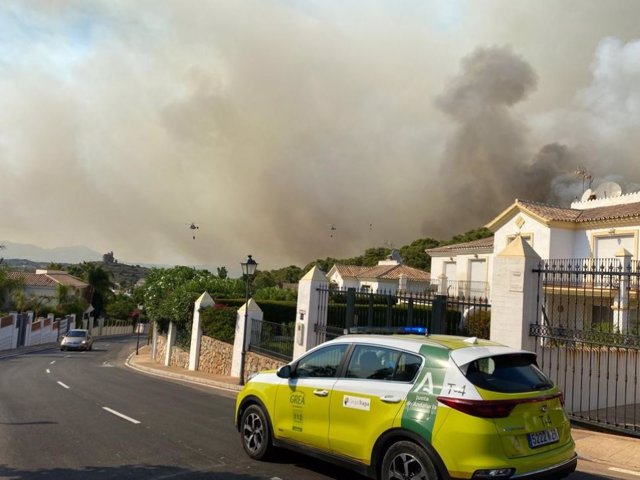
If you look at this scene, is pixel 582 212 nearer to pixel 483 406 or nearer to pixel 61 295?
pixel 483 406

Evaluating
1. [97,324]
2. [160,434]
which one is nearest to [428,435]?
[160,434]

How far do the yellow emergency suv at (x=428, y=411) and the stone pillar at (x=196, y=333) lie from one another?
666 inches

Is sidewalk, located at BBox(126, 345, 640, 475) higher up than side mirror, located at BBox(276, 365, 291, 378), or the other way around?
Result: side mirror, located at BBox(276, 365, 291, 378)

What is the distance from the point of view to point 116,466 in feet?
19.7

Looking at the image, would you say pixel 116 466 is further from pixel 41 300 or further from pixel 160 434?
pixel 41 300

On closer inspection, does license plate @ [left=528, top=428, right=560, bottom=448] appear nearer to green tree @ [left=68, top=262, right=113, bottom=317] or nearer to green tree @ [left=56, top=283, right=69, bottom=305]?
green tree @ [left=56, top=283, right=69, bottom=305]

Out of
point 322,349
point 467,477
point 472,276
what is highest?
point 472,276

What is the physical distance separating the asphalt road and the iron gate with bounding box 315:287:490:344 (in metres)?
2.92

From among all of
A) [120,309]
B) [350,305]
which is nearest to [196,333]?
[350,305]

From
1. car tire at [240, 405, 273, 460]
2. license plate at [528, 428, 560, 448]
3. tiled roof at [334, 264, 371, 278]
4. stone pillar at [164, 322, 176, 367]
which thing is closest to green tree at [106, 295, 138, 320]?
tiled roof at [334, 264, 371, 278]

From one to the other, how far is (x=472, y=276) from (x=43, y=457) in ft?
112

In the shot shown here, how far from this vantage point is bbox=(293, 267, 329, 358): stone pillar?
43.9ft

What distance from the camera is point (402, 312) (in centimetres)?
1180

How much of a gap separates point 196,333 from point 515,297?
15.9 m
